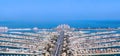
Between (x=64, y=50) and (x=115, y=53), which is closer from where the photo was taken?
(x=64, y=50)

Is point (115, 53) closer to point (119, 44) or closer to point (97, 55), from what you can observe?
point (97, 55)

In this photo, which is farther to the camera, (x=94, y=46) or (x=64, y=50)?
(x=94, y=46)

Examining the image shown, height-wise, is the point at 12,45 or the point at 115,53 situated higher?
the point at 12,45

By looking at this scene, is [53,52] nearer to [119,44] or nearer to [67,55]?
[67,55]

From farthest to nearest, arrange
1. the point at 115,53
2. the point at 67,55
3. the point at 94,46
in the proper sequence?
the point at 94,46
the point at 115,53
the point at 67,55

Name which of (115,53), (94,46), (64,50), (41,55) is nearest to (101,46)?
(94,46)

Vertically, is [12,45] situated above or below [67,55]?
above

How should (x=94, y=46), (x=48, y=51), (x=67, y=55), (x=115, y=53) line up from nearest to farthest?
(x=67, y=55) < (x=48, y=51) < (x=115, y=53) < (x=94, y=46)

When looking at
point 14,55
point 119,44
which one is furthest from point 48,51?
point 119,44

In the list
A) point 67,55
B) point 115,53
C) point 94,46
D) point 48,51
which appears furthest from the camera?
point 94,46
